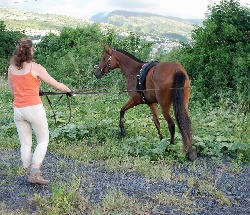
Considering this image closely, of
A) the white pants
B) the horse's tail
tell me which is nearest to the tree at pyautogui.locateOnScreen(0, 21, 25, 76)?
the horse's tail

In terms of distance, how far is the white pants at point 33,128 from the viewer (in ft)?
17.2

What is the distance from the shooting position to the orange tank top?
518cm

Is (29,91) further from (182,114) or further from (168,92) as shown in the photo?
(168,92)

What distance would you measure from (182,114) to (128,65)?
2.71 meters

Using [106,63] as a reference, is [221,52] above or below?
above

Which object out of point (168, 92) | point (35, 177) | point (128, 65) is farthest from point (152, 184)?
point (128, 65)

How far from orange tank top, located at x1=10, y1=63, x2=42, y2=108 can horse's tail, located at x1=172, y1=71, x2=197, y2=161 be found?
2650 millimetres

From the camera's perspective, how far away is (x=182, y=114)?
22.5ft

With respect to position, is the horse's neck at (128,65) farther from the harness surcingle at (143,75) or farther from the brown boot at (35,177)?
the brown boot at (35,177)

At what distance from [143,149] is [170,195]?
7.60 ft

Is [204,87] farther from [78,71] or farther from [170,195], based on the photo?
[170,195]

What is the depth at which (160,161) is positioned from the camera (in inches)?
265

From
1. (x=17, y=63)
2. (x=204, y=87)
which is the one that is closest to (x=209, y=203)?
(x=17, y=63)

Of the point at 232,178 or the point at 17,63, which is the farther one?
the point at 232,178
